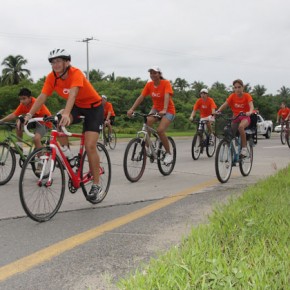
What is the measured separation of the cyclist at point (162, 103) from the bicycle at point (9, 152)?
202 centimetres

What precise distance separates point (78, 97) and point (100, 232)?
1856mm

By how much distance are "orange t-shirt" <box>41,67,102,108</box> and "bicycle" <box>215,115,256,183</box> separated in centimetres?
277

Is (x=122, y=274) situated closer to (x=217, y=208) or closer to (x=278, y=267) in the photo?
(x=278, y=267)

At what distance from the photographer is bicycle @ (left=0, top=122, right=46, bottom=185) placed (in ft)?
24.0

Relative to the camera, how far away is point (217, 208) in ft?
14.7

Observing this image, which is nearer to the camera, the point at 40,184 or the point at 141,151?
the point at 40,184

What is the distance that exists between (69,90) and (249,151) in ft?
14.9

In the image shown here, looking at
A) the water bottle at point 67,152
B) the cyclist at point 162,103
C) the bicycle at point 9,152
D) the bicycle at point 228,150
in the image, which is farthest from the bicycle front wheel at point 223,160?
the bicycle at point 9,152

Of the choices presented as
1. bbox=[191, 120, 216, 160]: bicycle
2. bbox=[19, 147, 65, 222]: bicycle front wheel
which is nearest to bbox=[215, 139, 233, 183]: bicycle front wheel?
bbox=[19, 147, 65, 222]: bicycle front wheel

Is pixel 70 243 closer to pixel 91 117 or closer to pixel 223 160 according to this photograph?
pixel 91 117

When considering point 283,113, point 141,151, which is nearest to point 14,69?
point 283,113

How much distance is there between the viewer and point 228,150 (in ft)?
25.5

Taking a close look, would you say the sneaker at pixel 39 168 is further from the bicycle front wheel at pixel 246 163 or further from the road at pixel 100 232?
the bicycle front wheel at pixel 246 163

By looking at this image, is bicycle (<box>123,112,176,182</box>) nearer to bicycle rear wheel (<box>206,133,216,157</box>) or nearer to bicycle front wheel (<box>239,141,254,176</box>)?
bicycle front wheel (<box>239,141,254,176</box>)
